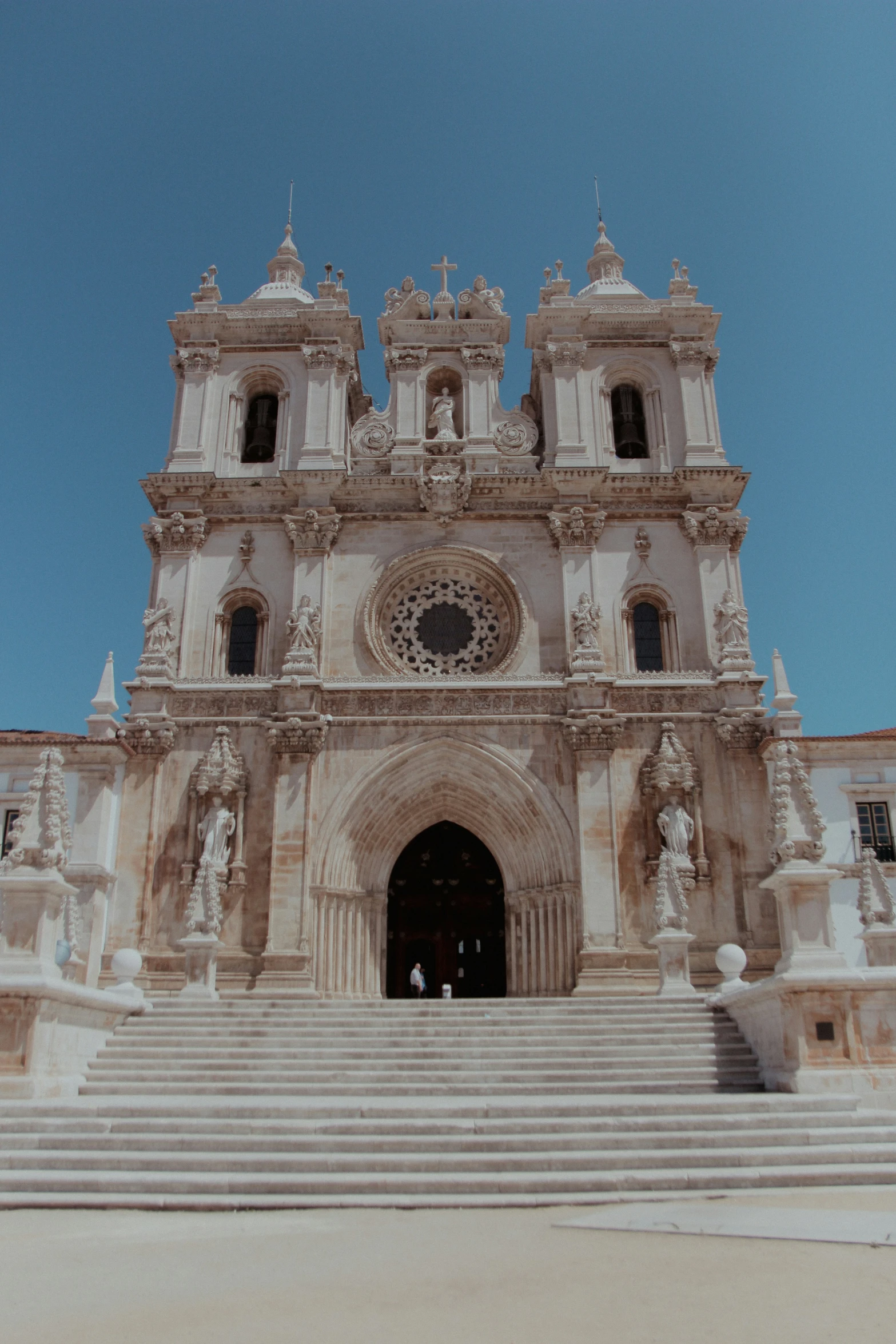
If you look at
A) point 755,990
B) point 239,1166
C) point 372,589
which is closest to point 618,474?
point 372,589

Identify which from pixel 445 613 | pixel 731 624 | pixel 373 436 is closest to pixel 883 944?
pixel 731 624

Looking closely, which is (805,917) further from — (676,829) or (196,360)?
(196,360)

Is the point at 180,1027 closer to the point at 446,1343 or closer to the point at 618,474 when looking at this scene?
the point at 446,1343

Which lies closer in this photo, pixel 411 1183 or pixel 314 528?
pixel 411 1183

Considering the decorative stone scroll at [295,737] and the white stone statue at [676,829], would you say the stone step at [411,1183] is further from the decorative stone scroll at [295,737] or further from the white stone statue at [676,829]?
the decorative stone scroll at [295,737]

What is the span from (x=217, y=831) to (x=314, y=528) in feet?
27.5

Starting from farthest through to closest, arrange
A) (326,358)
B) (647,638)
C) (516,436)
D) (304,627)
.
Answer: (326,358), (516,436), (647,638), (304,627)

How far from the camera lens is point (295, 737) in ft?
79.5

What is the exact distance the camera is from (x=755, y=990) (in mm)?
15039

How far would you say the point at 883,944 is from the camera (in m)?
15.5

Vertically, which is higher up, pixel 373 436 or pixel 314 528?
pixel 373 436

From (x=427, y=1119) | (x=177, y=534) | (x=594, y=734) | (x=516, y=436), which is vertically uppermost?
(x=516, y=436)

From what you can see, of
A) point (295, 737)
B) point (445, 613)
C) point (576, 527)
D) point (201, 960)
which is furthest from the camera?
point (445, 613)

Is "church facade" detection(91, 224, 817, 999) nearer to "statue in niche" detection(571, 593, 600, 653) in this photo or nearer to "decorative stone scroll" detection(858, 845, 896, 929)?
"statue in niche" detection(571, 593, 600, 653)
